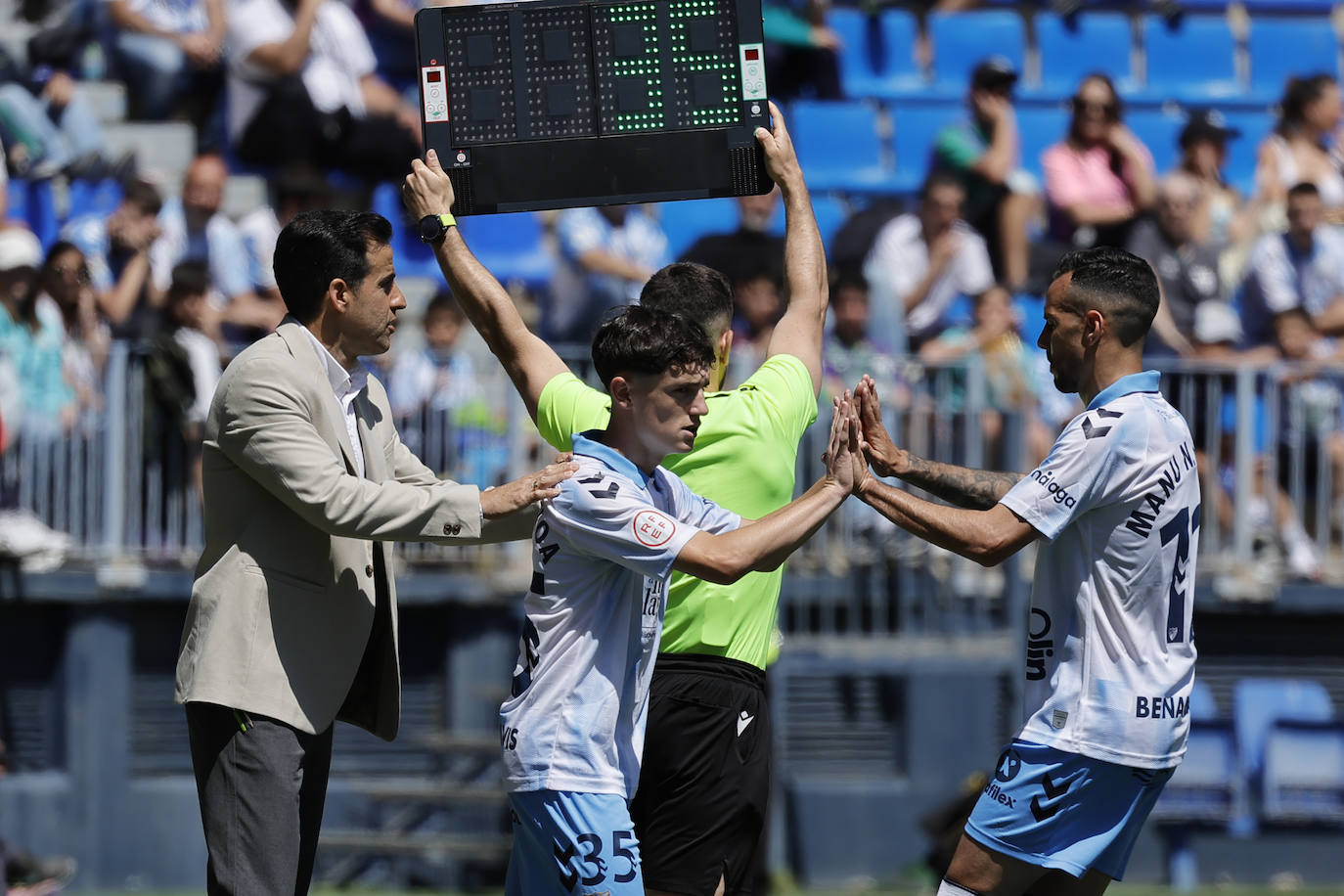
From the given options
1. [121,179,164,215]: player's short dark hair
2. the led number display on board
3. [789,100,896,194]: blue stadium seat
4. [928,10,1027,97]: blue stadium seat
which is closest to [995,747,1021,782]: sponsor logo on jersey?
the led number display on board

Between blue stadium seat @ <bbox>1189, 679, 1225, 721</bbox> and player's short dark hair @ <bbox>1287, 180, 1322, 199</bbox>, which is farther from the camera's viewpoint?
player's short dark hair @ <bbox>1287, 180, 1322, 199</bbox>

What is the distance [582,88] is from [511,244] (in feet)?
23.7

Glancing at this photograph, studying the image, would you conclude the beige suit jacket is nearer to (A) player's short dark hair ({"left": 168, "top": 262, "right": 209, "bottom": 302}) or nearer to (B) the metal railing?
(B) the metal railing

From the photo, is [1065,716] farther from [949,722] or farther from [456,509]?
[949,722]

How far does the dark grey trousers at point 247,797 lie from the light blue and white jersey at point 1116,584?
1894 millimetres

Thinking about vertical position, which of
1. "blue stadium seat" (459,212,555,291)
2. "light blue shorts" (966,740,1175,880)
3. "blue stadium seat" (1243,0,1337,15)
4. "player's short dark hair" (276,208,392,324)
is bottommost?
"light blue shorts" (966,740,1175,880)

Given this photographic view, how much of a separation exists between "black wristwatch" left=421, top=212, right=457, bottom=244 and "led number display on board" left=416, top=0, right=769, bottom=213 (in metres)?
0.10

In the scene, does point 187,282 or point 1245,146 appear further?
point 1245,146

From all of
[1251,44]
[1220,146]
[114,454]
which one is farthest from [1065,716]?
[1251,44]

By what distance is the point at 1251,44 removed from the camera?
14.6 meters

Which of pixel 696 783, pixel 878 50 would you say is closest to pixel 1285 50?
pixel 878 50

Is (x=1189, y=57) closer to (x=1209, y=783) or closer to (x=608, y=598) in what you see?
(x=1209, y=783)

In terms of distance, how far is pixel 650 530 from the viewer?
4203mm

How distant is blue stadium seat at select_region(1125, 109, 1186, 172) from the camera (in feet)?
44.7
